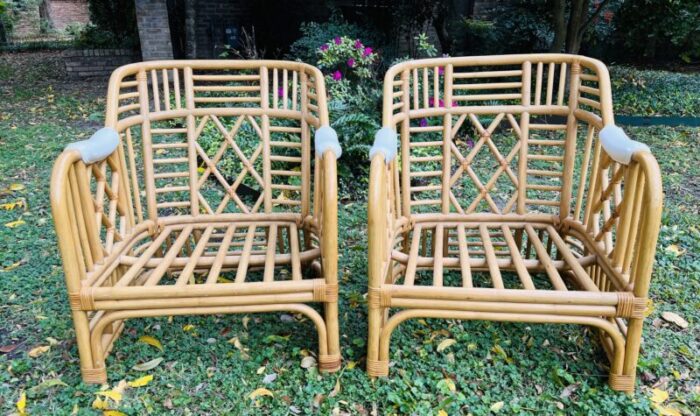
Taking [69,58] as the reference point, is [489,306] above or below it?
below

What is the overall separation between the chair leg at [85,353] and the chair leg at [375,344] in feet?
2.79

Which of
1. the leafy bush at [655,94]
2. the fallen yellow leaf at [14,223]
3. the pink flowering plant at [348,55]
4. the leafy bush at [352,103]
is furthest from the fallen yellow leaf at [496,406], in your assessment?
the leafy bush at [655,94]

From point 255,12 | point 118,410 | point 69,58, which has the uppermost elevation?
point 255,12

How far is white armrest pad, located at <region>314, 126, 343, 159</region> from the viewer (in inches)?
66.0

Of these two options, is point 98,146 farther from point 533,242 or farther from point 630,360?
point 630,360

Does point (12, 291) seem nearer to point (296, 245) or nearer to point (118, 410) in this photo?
point (118, 410)

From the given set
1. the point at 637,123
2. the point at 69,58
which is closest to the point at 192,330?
the point at 637,123

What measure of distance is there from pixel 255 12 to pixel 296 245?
7338 mm

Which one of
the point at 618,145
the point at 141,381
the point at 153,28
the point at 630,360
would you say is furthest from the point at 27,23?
the point at 630,360

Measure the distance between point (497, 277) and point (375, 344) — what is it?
1.45ft

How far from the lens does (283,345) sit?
6.56 ft

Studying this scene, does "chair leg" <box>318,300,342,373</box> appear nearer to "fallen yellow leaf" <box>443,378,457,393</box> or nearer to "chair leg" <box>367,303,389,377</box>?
"chair leg" <box>367,303,389,377</box>

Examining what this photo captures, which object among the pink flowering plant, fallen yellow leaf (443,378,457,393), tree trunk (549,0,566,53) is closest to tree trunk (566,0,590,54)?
tree trunk (549,0,566,53)

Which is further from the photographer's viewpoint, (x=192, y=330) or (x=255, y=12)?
(x=255, y=12)
